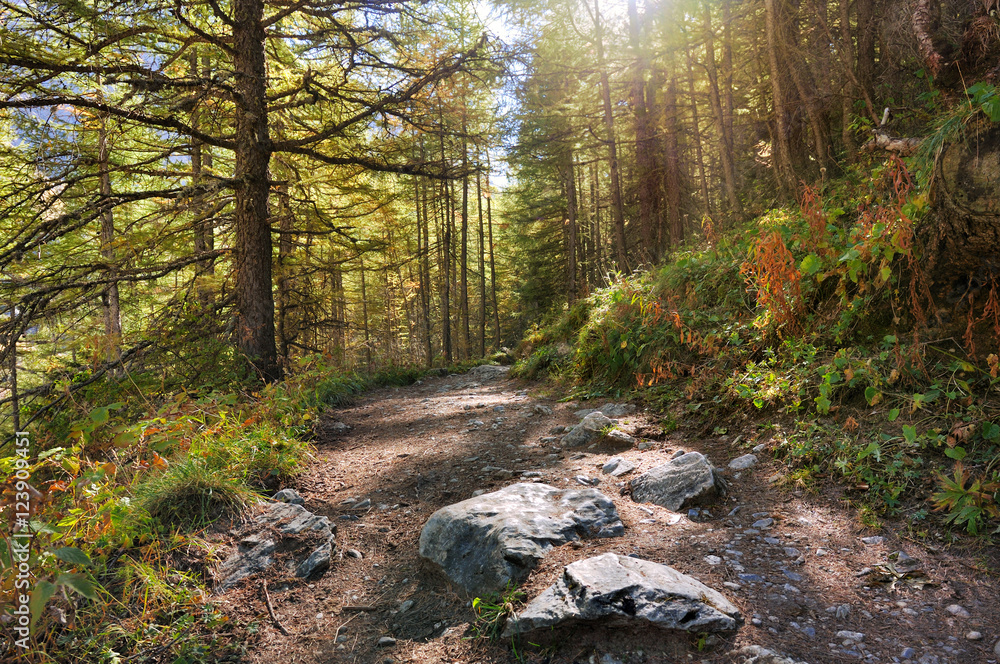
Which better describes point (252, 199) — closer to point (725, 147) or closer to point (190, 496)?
point (190, 496)

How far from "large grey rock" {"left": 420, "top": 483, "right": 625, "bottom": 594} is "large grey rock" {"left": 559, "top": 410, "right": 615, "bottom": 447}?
1.43 meters

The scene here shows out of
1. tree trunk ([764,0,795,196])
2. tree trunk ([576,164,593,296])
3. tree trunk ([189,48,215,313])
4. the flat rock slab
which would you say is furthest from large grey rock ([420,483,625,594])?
tree trunk ([576,164,593,296])

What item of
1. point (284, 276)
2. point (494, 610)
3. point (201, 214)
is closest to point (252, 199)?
point (201, 214)

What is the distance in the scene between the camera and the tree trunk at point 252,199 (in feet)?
21.5

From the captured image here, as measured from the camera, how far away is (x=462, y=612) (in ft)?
7.84

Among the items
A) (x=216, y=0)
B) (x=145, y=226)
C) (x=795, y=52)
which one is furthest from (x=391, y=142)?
(x=795, y=52)

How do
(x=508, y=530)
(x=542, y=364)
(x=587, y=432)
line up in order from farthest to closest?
(x=542, y=364) < (x=587, y=432) < (x=508, y=530)

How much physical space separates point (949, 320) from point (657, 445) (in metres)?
2.27

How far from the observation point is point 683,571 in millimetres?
2389

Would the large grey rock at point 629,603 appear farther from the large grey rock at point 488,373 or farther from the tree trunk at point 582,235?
the tree trunk at point 582,235

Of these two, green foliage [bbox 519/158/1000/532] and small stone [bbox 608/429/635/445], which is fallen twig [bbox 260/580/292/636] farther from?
green foliage [bbox 519/158/1000/532]

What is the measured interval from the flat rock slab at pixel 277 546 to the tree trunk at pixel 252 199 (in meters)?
3.73

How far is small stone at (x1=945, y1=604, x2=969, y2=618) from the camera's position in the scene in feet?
6.26

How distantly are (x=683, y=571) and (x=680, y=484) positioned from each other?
92cm
